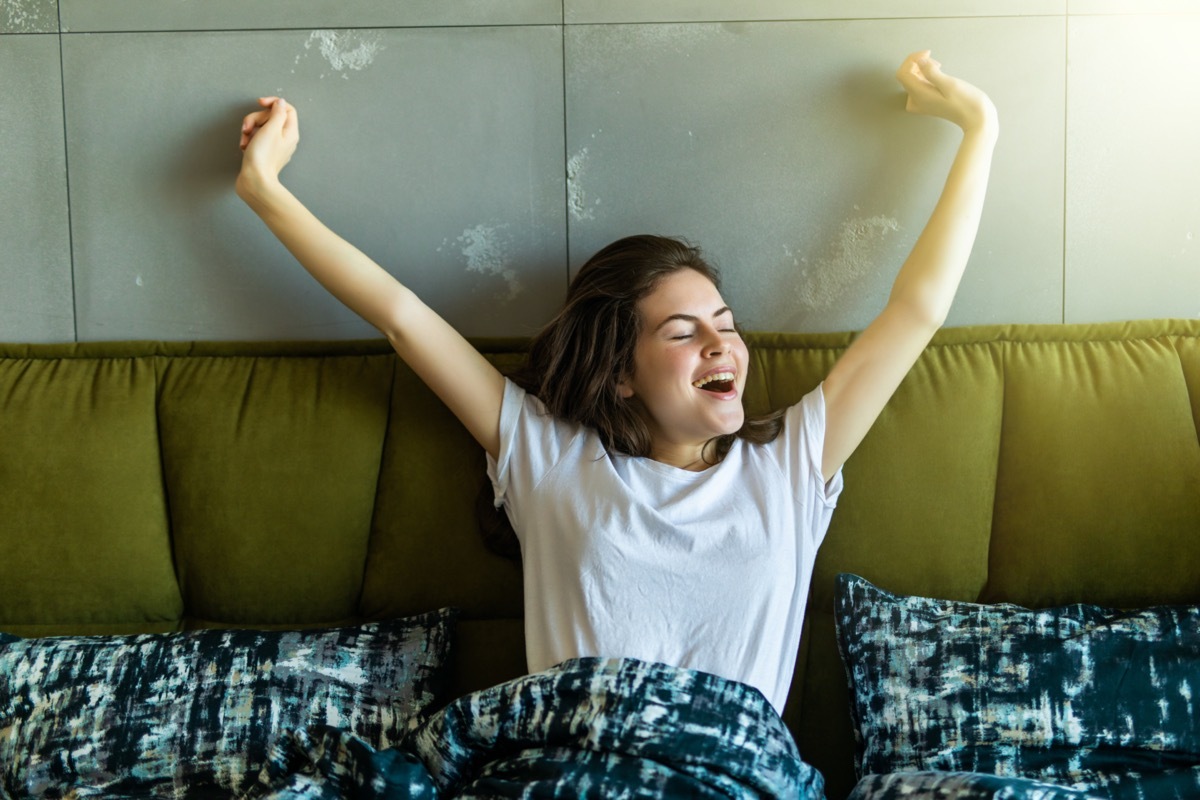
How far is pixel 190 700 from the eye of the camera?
1500mm

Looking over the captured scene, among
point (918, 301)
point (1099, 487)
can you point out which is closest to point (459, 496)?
point (918, 301)

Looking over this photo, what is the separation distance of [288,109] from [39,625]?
1.00 metres

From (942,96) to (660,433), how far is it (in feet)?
2.52

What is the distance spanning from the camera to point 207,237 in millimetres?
1854

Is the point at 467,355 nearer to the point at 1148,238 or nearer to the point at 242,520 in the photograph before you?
A: the point at 242,520

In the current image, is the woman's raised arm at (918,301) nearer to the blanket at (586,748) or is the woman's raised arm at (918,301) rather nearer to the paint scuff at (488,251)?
the blanket at (586,748)

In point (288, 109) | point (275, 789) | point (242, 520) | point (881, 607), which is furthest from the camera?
point (288, 109)

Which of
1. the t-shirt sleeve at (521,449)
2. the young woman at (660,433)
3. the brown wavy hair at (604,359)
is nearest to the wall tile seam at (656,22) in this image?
the young woman at (660,433)

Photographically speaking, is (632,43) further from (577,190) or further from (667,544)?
(667,544)

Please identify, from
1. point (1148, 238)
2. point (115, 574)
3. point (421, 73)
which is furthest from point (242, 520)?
point (1148, 238)

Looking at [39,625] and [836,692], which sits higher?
[39,625]

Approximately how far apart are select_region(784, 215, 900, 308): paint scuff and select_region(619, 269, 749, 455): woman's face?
0.28 meters

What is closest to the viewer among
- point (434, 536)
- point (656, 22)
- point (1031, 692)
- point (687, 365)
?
point (1031, 692)

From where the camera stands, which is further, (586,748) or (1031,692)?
(1031,692)
